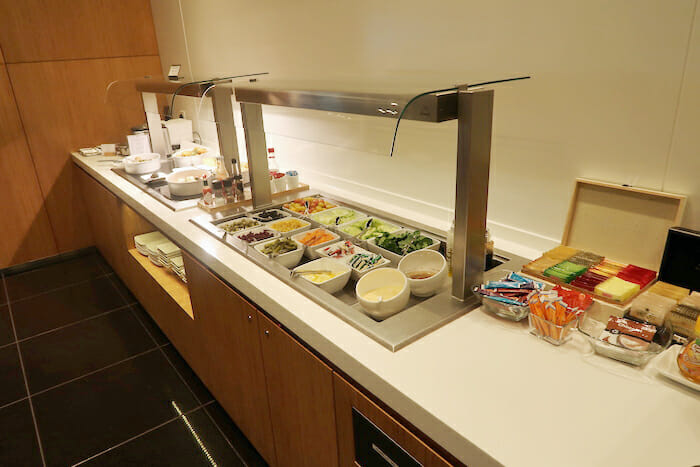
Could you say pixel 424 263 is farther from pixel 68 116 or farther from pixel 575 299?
pixel 68 116

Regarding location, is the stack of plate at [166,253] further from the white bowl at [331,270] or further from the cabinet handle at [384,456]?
the cabinet handle at [384,456]

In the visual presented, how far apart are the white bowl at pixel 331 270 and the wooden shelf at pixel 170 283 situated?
0.74m

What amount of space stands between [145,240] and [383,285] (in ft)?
5.45

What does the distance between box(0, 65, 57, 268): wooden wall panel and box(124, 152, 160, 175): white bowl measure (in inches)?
42.7

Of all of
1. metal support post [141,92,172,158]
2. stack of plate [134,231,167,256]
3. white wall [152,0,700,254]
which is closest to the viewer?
white wall [152,0,700,254]

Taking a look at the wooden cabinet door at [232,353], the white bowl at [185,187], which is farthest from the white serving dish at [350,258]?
the white bowl at [185,187]

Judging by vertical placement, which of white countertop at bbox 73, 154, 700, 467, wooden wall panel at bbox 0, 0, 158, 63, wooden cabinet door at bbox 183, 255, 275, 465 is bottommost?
wooden cabinet door at bbox 183, 255, 275, 465

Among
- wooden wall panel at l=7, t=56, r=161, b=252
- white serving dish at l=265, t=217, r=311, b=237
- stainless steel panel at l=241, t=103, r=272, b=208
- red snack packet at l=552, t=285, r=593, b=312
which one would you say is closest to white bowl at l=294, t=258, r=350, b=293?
white serving dish at l=265, t=217, r=311, b=237

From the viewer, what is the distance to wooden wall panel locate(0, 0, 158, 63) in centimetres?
299

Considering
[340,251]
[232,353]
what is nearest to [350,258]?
[340,251]

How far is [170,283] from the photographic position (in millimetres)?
2168

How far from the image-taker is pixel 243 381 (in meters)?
1.58

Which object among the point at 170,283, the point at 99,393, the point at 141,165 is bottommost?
the point at 99,393

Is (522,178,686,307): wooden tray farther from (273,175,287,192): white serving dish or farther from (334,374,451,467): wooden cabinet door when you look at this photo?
(273,175,287,192): white serving dish
